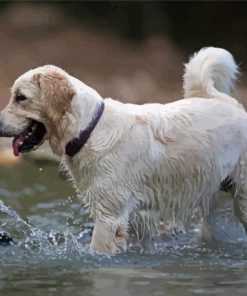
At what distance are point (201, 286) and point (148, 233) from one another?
1514 millimetres

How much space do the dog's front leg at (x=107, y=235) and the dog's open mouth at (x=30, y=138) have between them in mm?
721

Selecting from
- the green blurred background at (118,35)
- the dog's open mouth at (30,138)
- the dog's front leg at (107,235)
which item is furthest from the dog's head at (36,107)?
the green blurred background at (118,35)

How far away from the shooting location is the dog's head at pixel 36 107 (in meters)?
5.88

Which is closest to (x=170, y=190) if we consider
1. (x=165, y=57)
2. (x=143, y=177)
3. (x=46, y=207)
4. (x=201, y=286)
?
(x=143, y=177)

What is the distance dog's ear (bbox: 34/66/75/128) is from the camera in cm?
586

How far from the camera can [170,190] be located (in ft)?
21.0

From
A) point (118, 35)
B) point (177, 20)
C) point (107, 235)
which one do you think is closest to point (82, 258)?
point (107, 235)

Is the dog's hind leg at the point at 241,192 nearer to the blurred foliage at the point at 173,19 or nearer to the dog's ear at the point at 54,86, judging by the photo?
the dog's ear at the point at 54,86

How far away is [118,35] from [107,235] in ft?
29.7

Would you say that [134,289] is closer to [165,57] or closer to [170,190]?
[170,190]

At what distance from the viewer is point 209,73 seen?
6.85 m

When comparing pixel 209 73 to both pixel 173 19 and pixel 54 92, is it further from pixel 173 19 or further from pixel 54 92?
pixel 173 19

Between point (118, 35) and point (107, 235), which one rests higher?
point (118, 35)

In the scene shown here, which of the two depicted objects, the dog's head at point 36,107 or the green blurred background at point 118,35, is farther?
the green blurred background at point 118,35
